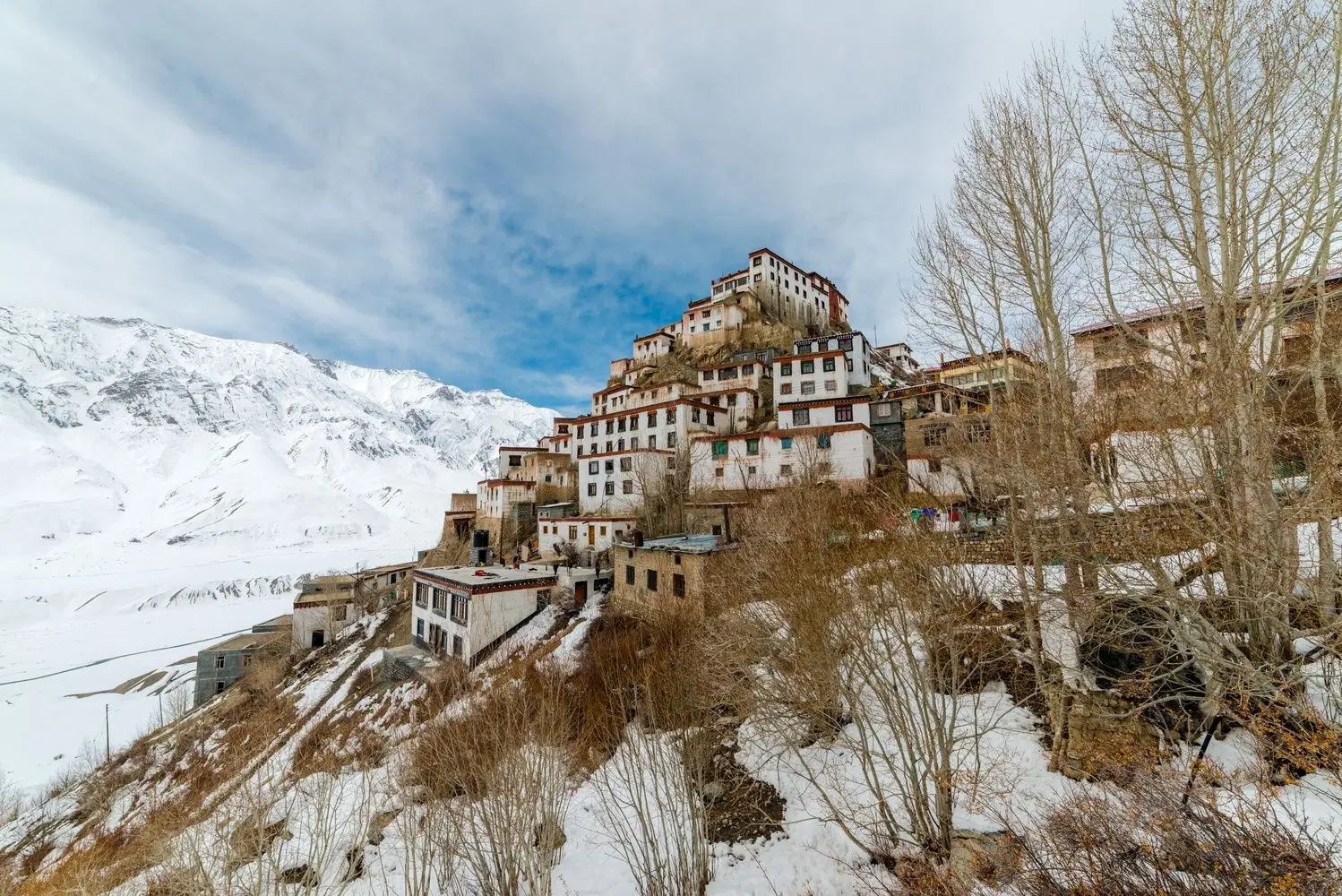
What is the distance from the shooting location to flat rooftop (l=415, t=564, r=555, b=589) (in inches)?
1098

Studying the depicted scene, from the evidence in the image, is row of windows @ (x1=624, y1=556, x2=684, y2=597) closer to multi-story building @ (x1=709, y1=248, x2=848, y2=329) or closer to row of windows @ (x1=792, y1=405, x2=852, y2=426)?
row of windows @ (x1=792, y1=405, x2=852, y2=426)

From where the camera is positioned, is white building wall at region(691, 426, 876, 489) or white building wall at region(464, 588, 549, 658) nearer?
white building wall at region(464, 588, 549, 658)

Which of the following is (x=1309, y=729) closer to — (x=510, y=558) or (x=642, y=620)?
(x=642, y=620)

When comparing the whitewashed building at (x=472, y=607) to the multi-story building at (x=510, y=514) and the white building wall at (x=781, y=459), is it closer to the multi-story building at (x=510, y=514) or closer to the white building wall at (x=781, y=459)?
the white building wall at (x=781, y=459)

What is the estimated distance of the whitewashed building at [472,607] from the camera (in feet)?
87.0

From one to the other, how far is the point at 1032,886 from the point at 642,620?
1769cm

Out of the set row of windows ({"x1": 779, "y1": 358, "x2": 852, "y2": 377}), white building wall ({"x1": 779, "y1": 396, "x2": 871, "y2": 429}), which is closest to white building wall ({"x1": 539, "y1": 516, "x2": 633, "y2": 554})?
white building wall ({"x1": 779, "y1": 396, "x2": 871, "y2": 429})

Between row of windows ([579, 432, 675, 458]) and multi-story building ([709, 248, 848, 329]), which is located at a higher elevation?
multi-story building ([709, 248, 848, 329])

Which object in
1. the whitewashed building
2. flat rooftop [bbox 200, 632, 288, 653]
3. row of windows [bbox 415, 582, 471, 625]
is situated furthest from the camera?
flat rooftop [bbox 200, 632, 288, 653]

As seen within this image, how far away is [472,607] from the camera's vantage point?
26375mm

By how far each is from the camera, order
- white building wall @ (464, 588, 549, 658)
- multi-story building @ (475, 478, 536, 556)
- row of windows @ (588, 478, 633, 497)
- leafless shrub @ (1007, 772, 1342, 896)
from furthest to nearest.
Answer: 1. multi-story building @ (475, 478, 536, 556)
2. row of windows @ (588, 478, 633, 497)
3. white building wall @ (464, 588, 549, 658)
4. leafless shrub @ (1007, 772, 1342, 896)

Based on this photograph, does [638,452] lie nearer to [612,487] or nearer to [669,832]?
[612,487]

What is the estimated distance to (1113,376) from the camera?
17.5 metres

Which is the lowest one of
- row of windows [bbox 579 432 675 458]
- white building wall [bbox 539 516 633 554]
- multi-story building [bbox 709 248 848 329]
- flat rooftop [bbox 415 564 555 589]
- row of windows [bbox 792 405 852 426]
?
flat rooftop [bbox 415 564 555 589]
